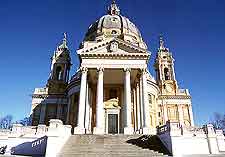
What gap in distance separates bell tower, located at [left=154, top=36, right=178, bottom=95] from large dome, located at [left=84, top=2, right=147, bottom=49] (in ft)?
14.6

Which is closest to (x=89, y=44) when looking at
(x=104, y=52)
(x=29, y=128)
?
(x=104, y=52)

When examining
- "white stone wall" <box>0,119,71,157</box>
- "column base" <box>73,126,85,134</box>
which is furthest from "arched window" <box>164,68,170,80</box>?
"white stone wall" <box>0,119,71,157</box>

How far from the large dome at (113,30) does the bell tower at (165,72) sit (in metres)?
4.45

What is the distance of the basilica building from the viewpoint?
28781 mm

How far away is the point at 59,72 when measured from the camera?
1844 inches

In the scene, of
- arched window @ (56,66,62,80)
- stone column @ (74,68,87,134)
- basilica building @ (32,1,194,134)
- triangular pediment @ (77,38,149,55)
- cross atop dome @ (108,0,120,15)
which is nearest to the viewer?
stone column @ (74,68,87,134)

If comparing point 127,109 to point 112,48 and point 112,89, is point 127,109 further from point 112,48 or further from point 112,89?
point 112,48

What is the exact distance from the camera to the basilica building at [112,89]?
2878 centimetres

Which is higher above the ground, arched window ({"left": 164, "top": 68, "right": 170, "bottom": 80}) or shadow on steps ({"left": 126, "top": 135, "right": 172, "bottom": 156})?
arched window ({"left": 164, "top": 68, "right": 170, "bottom": 80})

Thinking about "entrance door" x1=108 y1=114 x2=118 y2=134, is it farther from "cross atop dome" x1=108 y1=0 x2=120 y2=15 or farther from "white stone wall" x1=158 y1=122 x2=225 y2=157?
"cross atop dome" x1=108 y1=0 x2=120 y2=15

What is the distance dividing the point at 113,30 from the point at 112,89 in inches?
700

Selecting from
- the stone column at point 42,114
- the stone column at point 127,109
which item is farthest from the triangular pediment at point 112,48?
the stone column at point 42,114

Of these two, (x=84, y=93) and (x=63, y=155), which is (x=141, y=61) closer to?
(x=84, y=93)

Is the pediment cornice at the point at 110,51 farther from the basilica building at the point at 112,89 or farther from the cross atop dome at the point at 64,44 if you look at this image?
the cross atop dome at the point at 64,44
